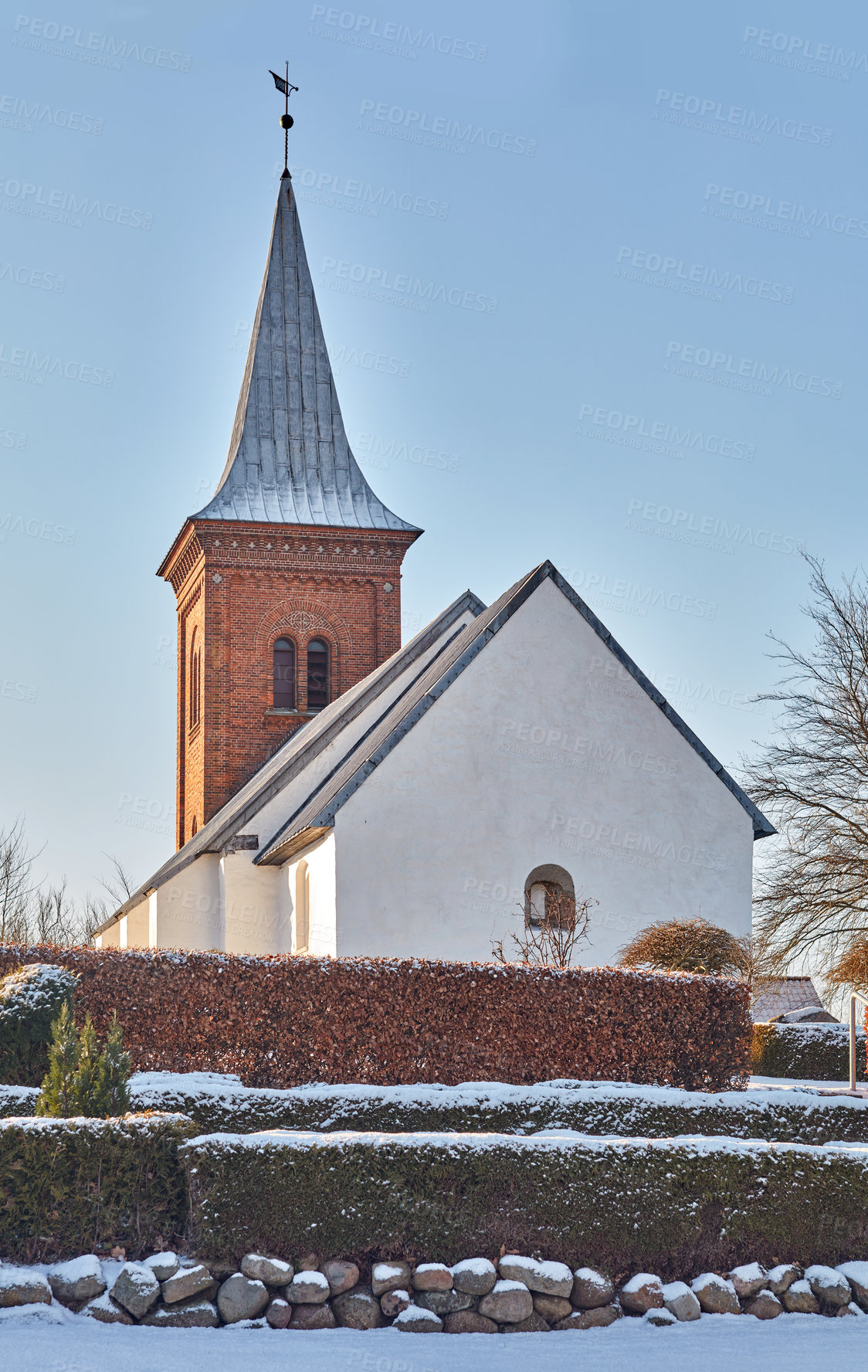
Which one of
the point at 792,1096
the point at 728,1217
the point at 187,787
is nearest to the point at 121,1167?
the point at 728,1217

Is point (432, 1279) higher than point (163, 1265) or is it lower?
lower

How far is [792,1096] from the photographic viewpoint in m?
14.2

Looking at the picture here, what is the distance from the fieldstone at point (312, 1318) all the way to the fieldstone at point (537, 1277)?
122 centimetres

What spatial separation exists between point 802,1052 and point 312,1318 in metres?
18.7

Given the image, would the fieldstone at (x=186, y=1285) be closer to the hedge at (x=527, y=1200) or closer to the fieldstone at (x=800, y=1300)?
the hedge at (x=527, y=1200)

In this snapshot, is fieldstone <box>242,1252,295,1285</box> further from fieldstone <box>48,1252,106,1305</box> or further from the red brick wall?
the red brick wall

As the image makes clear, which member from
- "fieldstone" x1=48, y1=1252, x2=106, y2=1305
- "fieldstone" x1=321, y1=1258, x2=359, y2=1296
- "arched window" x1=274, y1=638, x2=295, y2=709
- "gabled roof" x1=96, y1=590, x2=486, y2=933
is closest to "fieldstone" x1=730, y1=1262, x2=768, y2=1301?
"fieldstone" x1=321, y1=1258, x2=359, y2=1296

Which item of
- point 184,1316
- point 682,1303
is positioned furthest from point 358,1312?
point 682,1303

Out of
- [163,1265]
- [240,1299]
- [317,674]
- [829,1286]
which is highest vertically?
[317,674]

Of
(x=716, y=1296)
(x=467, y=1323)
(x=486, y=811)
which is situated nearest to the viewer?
(x=467, y=1323)

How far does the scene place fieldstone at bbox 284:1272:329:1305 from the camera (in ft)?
31.3

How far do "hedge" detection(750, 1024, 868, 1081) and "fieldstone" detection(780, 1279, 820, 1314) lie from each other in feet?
53.4

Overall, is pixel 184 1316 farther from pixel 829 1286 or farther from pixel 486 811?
pixel 486 811

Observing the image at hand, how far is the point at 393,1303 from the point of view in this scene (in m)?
9.61
